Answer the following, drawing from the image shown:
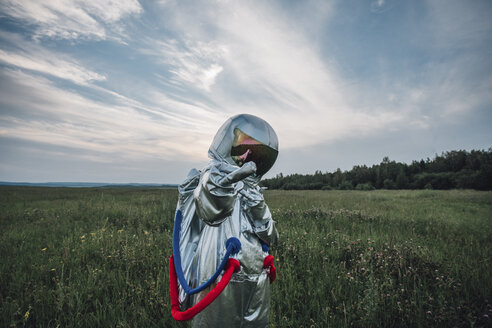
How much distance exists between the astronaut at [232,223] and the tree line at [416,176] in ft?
128

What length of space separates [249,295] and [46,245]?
6.03 metres

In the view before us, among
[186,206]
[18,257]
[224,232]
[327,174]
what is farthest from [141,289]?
[327,174]

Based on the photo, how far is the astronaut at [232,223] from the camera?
1403 mm

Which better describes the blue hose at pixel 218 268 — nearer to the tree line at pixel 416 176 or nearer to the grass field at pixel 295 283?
the grass field at pixel 295 283

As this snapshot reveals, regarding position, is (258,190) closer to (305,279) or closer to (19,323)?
(305,279)

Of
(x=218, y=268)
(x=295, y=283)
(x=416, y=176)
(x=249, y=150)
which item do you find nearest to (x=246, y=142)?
(x=249, y=150)

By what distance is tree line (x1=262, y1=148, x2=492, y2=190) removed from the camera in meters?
38.5

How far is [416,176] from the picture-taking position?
157ft

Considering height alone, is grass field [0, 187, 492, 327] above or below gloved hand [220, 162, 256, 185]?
below

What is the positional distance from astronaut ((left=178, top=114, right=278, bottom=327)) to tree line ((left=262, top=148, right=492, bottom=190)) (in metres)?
38.9

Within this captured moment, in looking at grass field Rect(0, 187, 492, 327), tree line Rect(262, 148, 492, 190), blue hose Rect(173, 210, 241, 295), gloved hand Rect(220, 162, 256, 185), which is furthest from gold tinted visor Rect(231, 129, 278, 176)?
tree line Rect(262, 148, 492, 190)

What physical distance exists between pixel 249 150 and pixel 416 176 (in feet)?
191

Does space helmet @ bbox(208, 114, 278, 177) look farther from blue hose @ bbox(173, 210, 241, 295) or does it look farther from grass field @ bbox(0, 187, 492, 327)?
grass field @ bbox(0, 187, 492, 327)

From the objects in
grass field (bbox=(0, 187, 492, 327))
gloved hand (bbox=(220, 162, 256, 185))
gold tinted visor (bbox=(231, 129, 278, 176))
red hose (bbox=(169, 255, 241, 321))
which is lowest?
grass field (bbox=(0, 187, 492, 327))
